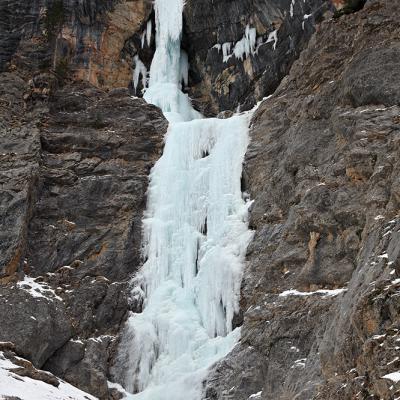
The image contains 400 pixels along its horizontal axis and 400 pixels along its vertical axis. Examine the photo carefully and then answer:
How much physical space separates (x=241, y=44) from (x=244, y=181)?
11034 millimetres

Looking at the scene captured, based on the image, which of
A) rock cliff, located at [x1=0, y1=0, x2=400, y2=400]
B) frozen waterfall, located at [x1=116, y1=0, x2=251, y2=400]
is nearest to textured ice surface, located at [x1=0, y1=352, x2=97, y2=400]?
rock cliff, located at [x1=0, y1=0, x2=400, y2=400]

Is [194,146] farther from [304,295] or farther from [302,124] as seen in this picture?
[304,295]

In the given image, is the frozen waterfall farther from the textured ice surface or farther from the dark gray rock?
the dark gray rock

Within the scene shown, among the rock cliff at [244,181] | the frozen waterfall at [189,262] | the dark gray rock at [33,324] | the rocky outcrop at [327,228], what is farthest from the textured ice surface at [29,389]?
the rocky outcrop at [327,228]

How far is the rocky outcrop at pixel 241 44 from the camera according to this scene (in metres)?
33.4

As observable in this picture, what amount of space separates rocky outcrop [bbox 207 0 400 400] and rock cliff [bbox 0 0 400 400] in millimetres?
55

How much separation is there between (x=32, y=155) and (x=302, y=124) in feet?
35.2

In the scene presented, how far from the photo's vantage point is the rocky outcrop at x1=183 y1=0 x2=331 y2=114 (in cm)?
3341

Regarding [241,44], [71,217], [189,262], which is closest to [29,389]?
[189,262]

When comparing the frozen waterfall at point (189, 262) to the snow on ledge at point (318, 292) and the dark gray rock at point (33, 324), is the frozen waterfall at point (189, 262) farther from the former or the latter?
the dark gray rock at point (33, 324)

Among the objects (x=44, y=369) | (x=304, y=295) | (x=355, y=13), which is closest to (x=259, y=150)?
(x=355, y=13)

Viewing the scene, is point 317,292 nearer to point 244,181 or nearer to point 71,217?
point 244,181

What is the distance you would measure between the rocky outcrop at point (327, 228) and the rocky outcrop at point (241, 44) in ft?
15.9

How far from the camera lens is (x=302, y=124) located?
25.7 meters
